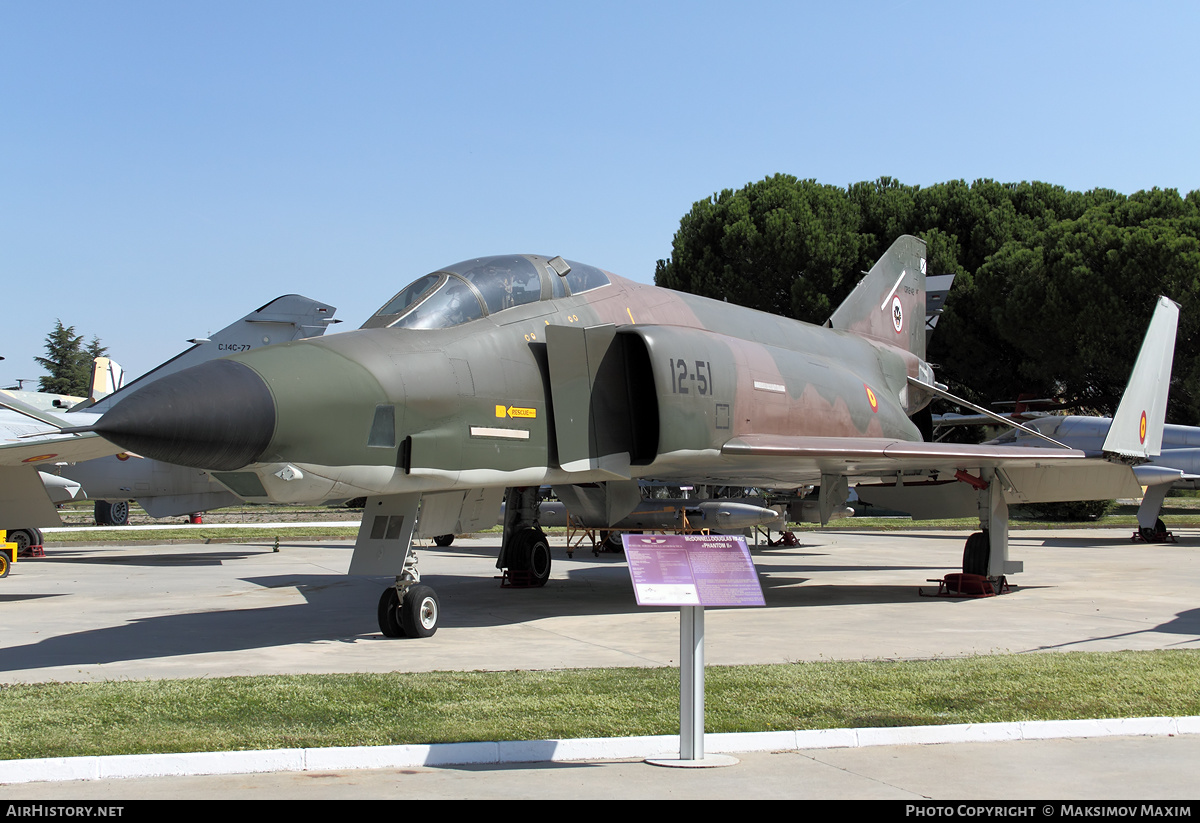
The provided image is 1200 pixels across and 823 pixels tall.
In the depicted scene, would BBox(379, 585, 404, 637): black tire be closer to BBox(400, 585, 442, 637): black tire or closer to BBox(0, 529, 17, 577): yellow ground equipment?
BBox(400, 585, 442, 637): black tire

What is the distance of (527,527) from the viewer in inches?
556

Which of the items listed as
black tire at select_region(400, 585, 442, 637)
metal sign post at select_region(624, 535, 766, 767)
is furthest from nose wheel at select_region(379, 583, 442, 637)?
metal sign post at select_region(624, 535, 766, 767)

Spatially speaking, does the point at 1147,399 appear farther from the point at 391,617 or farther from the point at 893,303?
the point at 391,617

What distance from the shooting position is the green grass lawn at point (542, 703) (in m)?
4.95

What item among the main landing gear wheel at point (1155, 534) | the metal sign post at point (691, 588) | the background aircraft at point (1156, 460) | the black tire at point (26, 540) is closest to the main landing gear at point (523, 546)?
the metal sign post at point (691, 588)

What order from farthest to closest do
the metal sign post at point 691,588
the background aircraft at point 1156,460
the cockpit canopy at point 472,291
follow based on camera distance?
the background aircraft at point 1156,460, the cockpit canopy at point 472,291, the metal sign post at point 691,588

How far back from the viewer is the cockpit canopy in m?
8.67

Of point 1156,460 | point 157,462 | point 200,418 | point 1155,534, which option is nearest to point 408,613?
point 200,418

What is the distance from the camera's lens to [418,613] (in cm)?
877

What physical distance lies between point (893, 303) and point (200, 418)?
40.1 ft

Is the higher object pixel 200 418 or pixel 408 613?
pixel 200 418

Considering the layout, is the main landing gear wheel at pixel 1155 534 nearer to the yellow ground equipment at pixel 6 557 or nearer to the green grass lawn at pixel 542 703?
the green grass lawn at pixel 542 703

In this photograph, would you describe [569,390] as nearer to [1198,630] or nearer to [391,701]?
[391,701]

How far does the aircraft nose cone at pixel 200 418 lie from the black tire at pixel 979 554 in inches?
362
